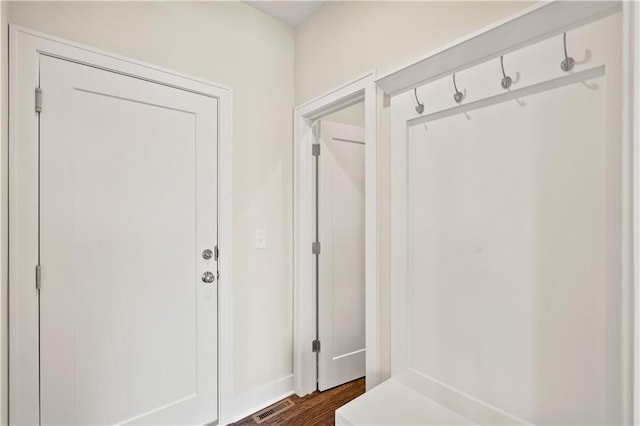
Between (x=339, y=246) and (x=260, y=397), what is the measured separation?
1.10 m

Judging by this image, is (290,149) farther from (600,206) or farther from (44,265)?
(600,206)

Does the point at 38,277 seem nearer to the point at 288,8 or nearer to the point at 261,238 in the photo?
the point at 261,238

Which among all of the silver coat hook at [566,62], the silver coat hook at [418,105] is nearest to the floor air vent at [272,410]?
the silver coat hook at [418,105]

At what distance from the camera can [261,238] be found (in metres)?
2.03

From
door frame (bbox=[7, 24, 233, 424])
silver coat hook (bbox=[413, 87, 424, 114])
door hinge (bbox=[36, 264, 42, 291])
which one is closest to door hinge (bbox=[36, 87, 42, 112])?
door frame (bbox=[7, 24, 233, 424])

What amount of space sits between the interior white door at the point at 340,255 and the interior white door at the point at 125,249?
733mm

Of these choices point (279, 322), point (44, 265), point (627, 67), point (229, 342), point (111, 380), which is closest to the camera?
point (627, 67)

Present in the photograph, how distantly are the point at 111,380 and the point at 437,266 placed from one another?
162cm

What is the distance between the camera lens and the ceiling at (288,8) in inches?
76.0

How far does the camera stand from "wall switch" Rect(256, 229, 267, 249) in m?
2.01

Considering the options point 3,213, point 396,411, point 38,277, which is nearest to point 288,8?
point 3,213

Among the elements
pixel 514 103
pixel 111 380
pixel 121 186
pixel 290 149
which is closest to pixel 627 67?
pixel 514 103

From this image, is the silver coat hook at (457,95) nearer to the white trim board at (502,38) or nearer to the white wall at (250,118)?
the white trim board at (502,38)

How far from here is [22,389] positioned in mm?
1285
